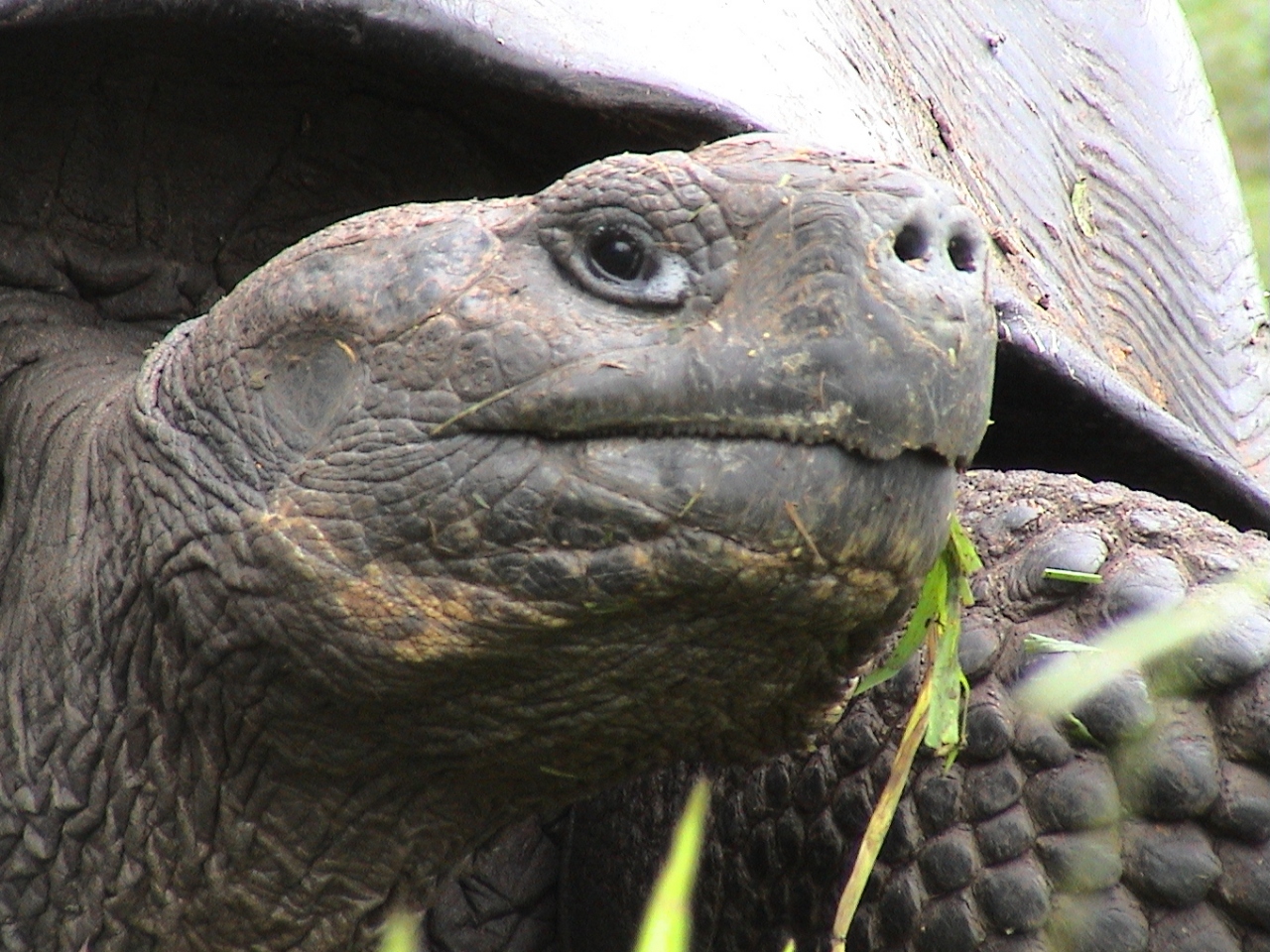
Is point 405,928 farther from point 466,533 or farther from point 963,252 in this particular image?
point 963,252

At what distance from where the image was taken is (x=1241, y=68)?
272 inches

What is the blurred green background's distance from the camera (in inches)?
268

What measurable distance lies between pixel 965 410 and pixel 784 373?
0.51 ft

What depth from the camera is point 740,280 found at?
4.71 feet

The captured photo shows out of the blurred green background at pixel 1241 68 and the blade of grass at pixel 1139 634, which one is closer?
the blade of grass at pixel 1139 634

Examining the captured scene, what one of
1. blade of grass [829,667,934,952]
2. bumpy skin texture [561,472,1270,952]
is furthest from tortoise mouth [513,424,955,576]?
bumpy skin texture [561,472,1270,952]

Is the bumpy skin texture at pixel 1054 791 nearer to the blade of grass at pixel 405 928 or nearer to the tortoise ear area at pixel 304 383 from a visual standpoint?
the blade of grass at pixel 405 928

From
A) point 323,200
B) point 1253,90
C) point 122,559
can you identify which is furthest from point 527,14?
point 1253,90

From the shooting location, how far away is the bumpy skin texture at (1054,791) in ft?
6.25

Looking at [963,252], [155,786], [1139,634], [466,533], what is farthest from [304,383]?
[1139,634]

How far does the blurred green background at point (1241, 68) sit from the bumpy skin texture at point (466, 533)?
5.63 m

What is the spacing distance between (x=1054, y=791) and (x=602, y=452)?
79 cm

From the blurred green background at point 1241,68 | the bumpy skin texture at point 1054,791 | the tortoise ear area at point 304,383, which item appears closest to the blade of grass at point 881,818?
the bumpy skin texture at point 1054,791

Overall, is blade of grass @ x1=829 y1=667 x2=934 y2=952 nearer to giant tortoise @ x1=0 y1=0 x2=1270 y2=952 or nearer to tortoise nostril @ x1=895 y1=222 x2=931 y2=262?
giant tortoise @ x1=0 y1=0 x2=1270 y2=952
